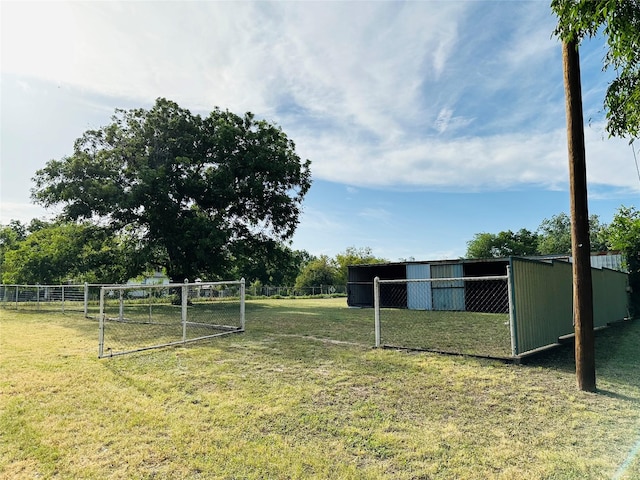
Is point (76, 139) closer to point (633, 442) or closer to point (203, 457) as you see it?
point (203, 457)

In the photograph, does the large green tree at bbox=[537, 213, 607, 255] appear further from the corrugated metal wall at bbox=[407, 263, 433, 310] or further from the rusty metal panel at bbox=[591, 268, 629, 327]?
the rusty metal panel at bbox=[591, 268, 629, 327]

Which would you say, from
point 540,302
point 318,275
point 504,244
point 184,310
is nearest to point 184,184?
A: point 184,310

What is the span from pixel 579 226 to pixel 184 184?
17282 mm

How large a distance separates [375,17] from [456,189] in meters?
25.9

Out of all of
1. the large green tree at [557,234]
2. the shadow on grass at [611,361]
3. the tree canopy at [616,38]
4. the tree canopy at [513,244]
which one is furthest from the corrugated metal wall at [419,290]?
the large green tree at [557,234]

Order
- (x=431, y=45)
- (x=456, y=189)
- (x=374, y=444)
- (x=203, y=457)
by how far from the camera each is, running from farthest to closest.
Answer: (x=456, y=189) → (x=431, y=45) → (x=374, y=444) → (x=203, y=457)

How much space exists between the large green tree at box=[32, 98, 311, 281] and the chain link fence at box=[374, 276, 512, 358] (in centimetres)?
821

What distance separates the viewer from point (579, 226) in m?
4.63

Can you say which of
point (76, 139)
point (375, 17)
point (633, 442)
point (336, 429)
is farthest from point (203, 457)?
point (76, 139)

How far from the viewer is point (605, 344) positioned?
8141mm

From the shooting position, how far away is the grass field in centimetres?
279

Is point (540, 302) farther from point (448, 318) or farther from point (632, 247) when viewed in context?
point (632, 247)

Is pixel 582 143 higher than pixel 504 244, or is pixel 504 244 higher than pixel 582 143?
pixel 504 244

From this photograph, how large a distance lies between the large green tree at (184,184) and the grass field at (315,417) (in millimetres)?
12192
